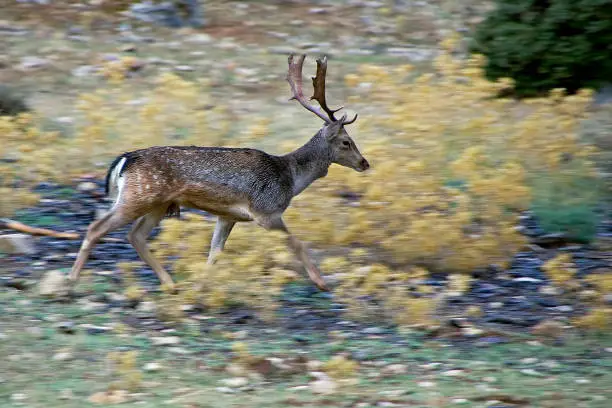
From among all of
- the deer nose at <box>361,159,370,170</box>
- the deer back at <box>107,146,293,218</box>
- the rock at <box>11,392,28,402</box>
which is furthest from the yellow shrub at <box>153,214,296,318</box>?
the rock at <box>11,392,28,402</box>

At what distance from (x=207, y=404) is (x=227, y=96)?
8.65 metres

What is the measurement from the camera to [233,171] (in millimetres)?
8688

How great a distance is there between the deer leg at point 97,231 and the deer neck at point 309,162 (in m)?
1.41

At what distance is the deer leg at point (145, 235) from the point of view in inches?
341

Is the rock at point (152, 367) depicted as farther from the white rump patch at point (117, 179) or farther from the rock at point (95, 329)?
the white rump patch at point (117, 179)

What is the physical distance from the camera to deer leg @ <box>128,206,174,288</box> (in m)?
8.66

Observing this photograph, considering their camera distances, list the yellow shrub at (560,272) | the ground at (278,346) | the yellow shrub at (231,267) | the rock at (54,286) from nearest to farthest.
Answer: the ground at (278,346) → the yellow shrub at (231,267) → the yellow shrub at (560,272) → the rock at (54,286)

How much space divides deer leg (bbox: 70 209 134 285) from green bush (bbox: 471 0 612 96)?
6095 mm

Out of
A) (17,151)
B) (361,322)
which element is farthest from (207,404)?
(17,151)

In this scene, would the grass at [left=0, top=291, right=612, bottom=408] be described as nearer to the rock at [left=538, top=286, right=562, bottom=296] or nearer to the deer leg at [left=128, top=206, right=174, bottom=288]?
the deer leg at [left=128, top=206, right=174, bottom=288]

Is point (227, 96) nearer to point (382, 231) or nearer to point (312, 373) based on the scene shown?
point (382, 231)

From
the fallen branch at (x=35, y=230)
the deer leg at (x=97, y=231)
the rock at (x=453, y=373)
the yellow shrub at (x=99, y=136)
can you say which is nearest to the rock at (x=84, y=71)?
the yellow shrub at (x=99, y=136)

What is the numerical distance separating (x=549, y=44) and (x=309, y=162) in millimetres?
4737

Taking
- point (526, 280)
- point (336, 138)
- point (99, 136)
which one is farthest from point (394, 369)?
point (99, 136)
